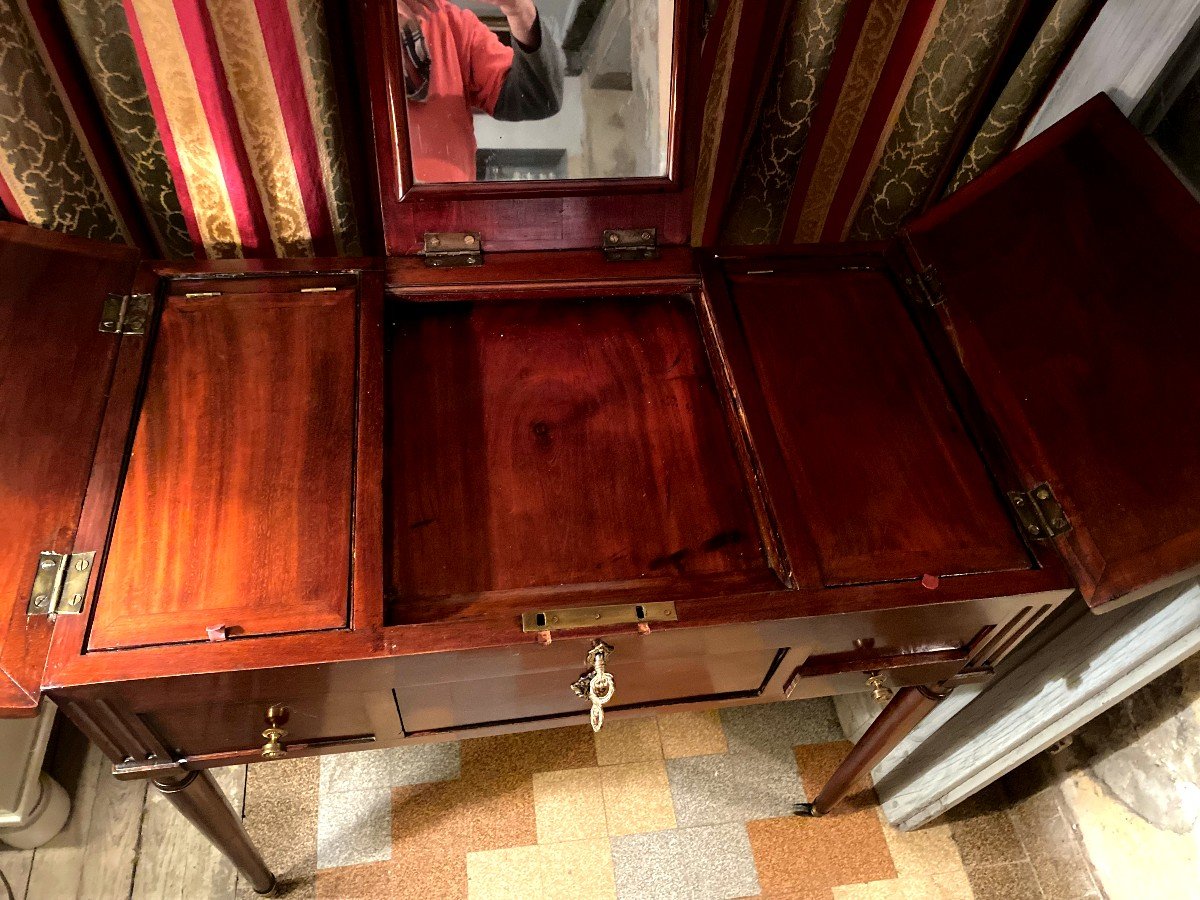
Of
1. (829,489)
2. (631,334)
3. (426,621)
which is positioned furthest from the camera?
(631,334)

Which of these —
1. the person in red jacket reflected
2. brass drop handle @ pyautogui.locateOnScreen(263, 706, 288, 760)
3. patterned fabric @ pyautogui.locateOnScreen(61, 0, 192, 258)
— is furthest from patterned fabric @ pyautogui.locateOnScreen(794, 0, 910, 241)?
brass drop handle @ pyautogui.locateOnScreen(263, 706, 288, 760)

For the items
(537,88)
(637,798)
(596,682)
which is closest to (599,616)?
(596,682)

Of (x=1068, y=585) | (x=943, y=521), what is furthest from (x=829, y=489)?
(x=1068, y=585)

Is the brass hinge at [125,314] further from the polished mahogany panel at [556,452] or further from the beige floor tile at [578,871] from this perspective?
the beige floor tile at [578,871]

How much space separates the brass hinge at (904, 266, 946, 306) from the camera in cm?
102

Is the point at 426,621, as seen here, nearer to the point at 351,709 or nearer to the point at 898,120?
the point at 351,709

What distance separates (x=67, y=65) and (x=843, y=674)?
1237 millimetres

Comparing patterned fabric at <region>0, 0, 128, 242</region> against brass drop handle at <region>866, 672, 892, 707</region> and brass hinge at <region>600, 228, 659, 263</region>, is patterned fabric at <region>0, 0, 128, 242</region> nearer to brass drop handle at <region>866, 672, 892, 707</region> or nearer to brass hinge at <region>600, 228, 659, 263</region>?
brass hinge at <region>600, 228, 659, 263</region>

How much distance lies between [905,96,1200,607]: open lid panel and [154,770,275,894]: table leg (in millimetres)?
1072

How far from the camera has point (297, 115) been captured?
0.98m

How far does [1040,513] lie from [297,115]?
1.00m

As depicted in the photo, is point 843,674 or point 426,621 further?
point 843,674

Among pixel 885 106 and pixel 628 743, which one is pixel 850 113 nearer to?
pixel 885 106

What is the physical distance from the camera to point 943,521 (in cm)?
87
